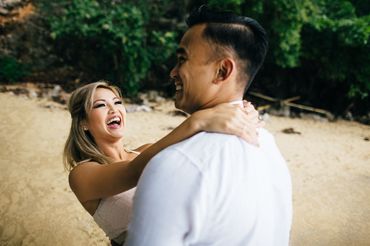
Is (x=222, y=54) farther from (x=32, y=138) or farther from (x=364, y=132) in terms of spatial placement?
(x=364, y=132)

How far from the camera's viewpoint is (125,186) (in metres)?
1.45

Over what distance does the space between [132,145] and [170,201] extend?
596 centimetres

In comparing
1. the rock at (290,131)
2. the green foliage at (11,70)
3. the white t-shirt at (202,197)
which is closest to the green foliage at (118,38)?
the green foliage at (11,70)

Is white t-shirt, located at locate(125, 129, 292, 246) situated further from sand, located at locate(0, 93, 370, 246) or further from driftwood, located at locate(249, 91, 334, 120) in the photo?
driftwood, located at locate(249, 91, 334, 120)

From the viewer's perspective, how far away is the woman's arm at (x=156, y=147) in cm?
111

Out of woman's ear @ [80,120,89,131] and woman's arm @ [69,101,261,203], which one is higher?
woman's arm @ [69,101,261,203]

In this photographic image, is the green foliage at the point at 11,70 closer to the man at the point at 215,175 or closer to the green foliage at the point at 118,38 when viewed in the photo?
the green foliage at the point at 118,38

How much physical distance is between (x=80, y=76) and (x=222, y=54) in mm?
11094

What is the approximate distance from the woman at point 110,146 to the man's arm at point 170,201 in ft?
0.77

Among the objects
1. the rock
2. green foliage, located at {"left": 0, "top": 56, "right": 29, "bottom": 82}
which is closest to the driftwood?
the rock

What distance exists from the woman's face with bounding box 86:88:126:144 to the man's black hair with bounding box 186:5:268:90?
1115 millimetres

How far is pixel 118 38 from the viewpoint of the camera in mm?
10094

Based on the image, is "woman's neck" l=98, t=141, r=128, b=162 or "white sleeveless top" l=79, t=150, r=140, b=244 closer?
"white sleeveless top" l=79, t=150, r=140, b=244

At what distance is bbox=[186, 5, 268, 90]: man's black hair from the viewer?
1.22 m
